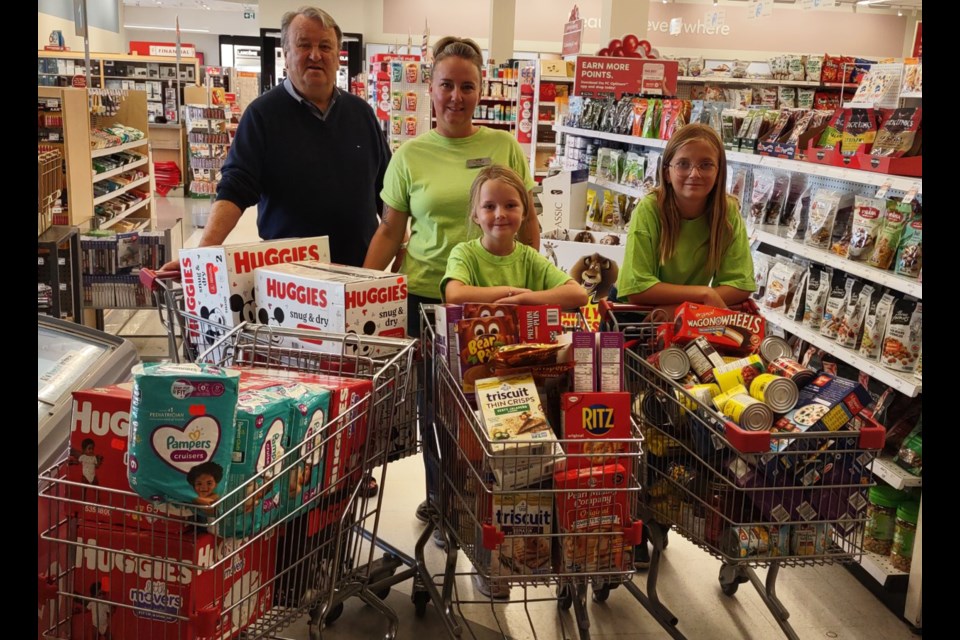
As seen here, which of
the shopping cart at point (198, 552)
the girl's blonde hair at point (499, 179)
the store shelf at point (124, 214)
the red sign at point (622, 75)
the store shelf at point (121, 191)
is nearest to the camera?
the shopping cart at point (198, 552)

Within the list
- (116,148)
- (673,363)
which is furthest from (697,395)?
(116,148)

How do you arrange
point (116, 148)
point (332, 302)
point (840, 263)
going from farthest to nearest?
point (116, 148)
point (840, 263)
point (332, 302)

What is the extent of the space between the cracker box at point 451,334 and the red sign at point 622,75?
4.74 m

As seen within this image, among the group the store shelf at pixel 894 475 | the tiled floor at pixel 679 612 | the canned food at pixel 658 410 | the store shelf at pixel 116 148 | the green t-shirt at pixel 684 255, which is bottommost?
the tiled floor at pixel 679 612

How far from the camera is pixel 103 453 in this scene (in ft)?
5.28

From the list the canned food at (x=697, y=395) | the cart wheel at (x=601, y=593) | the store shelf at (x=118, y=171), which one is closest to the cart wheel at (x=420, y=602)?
the cart wheel at (x=601, y=593)

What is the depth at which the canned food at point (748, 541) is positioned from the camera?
82.3 inches

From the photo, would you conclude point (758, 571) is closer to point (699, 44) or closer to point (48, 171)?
point (48, 171)

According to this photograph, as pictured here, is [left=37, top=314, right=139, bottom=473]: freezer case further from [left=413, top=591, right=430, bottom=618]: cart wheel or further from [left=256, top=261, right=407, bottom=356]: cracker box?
[left=413, top=591, right=430, bottom=618]: cart wheel

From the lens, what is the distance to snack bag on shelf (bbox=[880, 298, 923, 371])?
9.91 feet

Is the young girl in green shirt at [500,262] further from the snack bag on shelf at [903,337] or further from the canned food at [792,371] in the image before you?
the snack bag on shelf at [903,337]

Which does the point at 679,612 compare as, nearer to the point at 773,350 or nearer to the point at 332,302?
the point at 773,350

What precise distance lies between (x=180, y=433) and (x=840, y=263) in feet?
8.91

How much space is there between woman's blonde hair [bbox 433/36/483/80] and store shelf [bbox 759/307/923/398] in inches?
68.5
